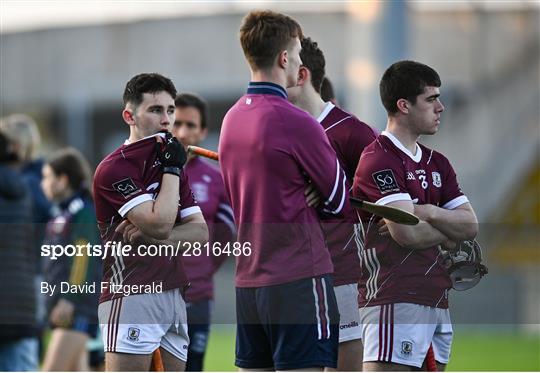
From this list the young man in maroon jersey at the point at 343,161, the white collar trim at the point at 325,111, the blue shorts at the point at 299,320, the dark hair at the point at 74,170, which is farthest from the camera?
the dark hair at the point at 74,170

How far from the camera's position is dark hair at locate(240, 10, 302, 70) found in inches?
195

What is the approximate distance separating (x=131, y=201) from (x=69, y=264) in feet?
3.93

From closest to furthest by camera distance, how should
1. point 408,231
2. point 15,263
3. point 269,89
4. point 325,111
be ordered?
point 269,89 < point 408,231 < point 325,111 < point 15,263

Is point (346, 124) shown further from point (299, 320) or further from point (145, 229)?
point (299, 320)

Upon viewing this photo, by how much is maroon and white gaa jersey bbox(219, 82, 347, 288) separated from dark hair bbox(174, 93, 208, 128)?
232cm

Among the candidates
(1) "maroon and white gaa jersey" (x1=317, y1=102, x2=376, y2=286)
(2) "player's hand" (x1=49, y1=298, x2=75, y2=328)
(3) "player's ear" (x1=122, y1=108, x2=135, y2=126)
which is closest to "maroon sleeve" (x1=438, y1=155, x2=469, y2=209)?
(1) "maroon and white gaa jersey" (x1=317, y1=102, x2=376, y2=286)

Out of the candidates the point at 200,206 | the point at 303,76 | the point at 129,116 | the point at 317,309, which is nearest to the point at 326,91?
the point at 303,76

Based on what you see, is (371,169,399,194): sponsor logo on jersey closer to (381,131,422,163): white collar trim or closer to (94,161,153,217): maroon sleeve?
(381,131,422,163): white collar trim

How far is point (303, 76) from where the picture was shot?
5707mm

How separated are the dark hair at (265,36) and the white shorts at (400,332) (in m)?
1.15

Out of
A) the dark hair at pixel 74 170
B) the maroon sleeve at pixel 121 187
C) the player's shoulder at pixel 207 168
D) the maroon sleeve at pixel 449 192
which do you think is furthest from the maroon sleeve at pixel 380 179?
the dark hair at pixel 74 170

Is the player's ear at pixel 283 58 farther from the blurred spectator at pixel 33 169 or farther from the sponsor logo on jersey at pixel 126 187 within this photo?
the blurred spectator at pixel 33 169

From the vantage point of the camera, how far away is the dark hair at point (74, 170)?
806 centimetres

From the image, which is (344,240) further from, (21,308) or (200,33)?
(200,33)
